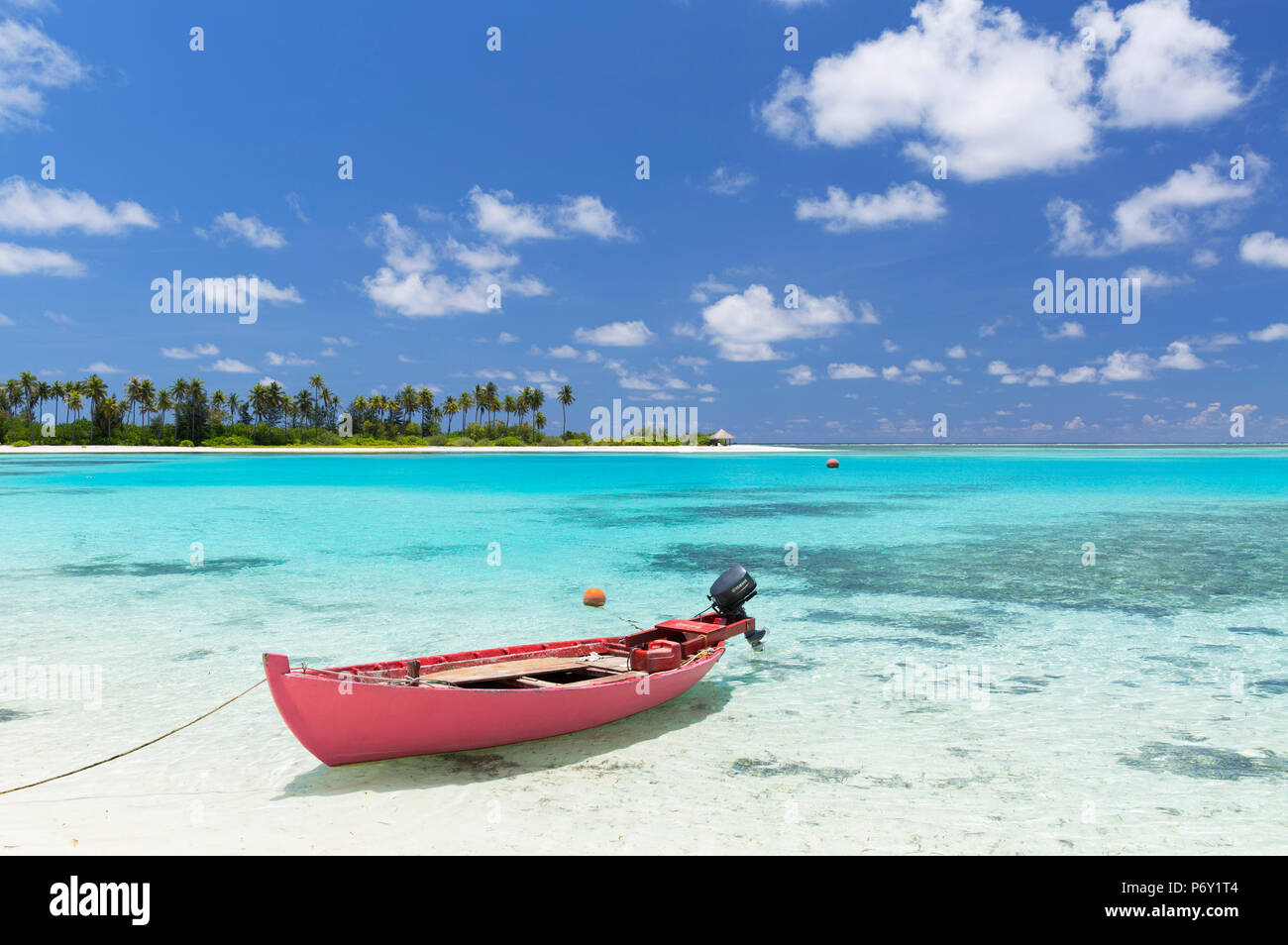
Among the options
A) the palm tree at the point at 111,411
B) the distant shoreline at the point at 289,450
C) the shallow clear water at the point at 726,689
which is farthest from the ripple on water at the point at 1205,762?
the palm tree at the point at 111,411

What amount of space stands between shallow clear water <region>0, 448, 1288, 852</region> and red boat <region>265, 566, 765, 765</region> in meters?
0.31

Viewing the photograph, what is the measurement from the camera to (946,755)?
25.5 feet

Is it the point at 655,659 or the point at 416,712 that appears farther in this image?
the point at 655,659

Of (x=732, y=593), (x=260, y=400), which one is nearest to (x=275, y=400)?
(x=260, y=400)

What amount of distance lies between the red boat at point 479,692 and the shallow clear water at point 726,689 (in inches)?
12.1

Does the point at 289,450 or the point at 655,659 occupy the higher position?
the point at 289,450

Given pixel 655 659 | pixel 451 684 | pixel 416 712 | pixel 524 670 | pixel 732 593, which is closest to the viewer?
pixel 416 712

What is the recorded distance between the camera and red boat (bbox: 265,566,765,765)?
21.6 feet

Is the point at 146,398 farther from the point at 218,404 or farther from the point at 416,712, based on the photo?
the point at 416,712

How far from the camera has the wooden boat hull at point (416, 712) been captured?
6.47 m

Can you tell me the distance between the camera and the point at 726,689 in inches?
395

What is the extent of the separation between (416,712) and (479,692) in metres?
0.58

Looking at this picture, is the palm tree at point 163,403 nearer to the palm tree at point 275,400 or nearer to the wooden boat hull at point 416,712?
the palm tree at point 275,400
